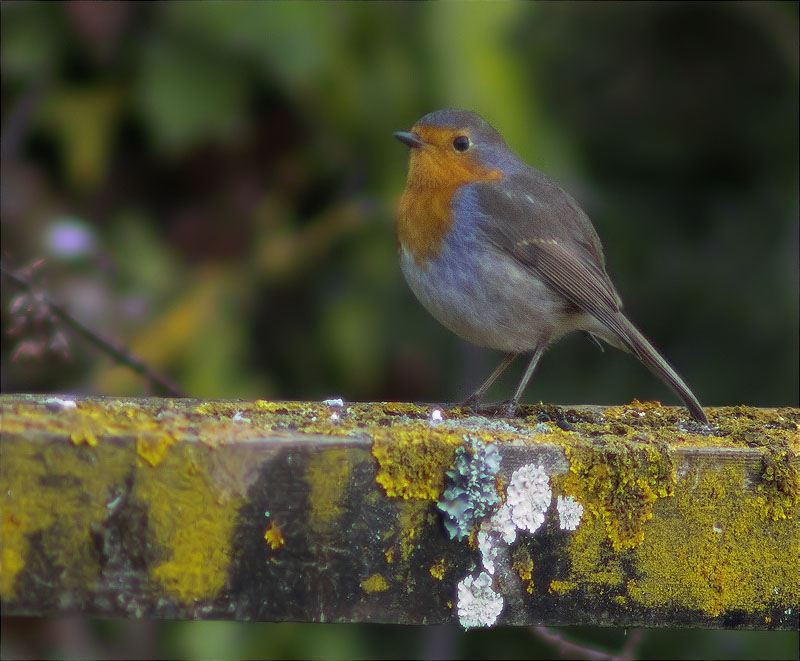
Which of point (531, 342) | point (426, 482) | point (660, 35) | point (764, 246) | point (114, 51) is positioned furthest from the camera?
point (660, 35)

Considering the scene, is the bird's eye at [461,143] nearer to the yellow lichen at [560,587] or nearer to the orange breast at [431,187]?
the orange breast at [431,187]

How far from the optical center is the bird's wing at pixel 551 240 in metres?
3.36

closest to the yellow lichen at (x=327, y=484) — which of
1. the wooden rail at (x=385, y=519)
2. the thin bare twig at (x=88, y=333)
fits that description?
the wooden rail at (x=385, y=519)

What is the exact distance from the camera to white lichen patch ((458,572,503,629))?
1938 millimetres

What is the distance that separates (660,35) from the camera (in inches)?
227

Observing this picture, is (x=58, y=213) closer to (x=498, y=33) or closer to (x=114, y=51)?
(x=114, y=51)

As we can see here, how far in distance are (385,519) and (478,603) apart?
0.21 metres

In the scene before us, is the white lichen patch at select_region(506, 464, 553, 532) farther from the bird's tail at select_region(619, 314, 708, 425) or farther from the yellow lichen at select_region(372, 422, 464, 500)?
the bird's tail at select_region(619, 314, 708, 425)

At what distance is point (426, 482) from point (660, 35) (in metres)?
4.38

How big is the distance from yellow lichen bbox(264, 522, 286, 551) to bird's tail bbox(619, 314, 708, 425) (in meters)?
1.04

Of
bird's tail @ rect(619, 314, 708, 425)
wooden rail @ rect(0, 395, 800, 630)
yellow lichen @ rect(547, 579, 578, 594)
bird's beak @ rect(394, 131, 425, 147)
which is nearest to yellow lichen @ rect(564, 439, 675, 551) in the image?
wooden rail @ rect(0, 395, 800, 630)

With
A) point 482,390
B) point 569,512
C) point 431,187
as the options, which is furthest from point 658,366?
point 569,512

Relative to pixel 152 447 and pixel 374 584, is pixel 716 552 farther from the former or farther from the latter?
pixel 152 447

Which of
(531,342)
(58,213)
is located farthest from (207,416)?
(58,213)
